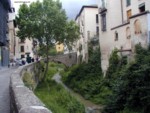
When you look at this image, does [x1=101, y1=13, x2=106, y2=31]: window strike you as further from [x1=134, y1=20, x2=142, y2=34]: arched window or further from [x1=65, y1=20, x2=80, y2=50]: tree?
[x1=134, y1=20, x2=142, y2=34]: arched window

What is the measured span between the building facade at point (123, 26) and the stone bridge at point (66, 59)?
23.2 m

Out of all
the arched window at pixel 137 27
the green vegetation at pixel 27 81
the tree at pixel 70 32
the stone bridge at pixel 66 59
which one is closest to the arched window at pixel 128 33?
the arched window at pixel 137 27

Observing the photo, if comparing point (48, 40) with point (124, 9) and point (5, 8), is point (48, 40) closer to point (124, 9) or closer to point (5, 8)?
point (5, 8)

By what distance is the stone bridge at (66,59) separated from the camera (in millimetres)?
63844

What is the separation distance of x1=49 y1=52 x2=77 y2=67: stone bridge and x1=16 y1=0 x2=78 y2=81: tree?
1725 cm

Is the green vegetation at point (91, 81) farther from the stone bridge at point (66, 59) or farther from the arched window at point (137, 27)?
the stone bridge at point (66, 59)

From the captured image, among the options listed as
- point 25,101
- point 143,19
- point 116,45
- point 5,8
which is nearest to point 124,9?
point 116,45

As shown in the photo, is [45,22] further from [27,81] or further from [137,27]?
[27,81]

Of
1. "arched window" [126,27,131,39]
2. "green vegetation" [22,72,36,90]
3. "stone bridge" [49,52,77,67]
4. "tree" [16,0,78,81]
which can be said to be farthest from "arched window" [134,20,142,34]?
"stone bridge" [49,52,77,67]

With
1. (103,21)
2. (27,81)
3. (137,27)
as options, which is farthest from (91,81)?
(27,81)

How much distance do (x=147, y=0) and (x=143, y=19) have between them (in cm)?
373

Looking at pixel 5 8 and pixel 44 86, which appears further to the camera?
pixel 5 8

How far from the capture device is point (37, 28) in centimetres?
4519

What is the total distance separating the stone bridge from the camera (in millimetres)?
63844
